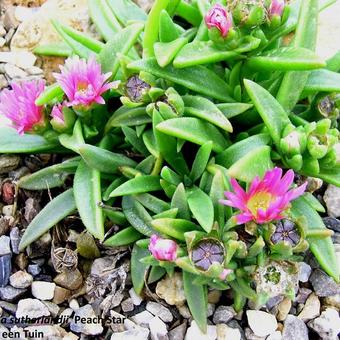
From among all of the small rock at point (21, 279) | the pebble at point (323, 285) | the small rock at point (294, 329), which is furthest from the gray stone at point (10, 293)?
the pebble at point (323, 285)

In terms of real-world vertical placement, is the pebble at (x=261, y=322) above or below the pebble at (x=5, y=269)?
below

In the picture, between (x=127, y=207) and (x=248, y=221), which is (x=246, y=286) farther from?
(x=127, y=207)

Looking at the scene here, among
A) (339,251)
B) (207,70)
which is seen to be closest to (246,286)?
(339,251)

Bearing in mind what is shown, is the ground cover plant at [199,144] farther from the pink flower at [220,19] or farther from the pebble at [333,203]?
the pebble at [333,203]

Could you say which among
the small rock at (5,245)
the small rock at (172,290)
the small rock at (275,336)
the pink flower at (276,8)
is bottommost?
the small rock at (275,336)

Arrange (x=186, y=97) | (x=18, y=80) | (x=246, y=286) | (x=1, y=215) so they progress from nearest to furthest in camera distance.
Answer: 1. (x=246, y=286)
2. (x=186, y=97)
3. (x=1, y=215)
4. (x=18, y=80)

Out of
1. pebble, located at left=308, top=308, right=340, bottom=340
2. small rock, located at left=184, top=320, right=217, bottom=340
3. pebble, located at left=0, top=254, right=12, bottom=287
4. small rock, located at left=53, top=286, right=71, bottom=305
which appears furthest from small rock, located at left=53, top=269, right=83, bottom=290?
pebble, located at left=308, top=308, right=340, bottom=340

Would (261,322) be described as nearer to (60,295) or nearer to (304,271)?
(304,271)

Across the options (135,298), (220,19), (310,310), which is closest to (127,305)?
(135,298)
